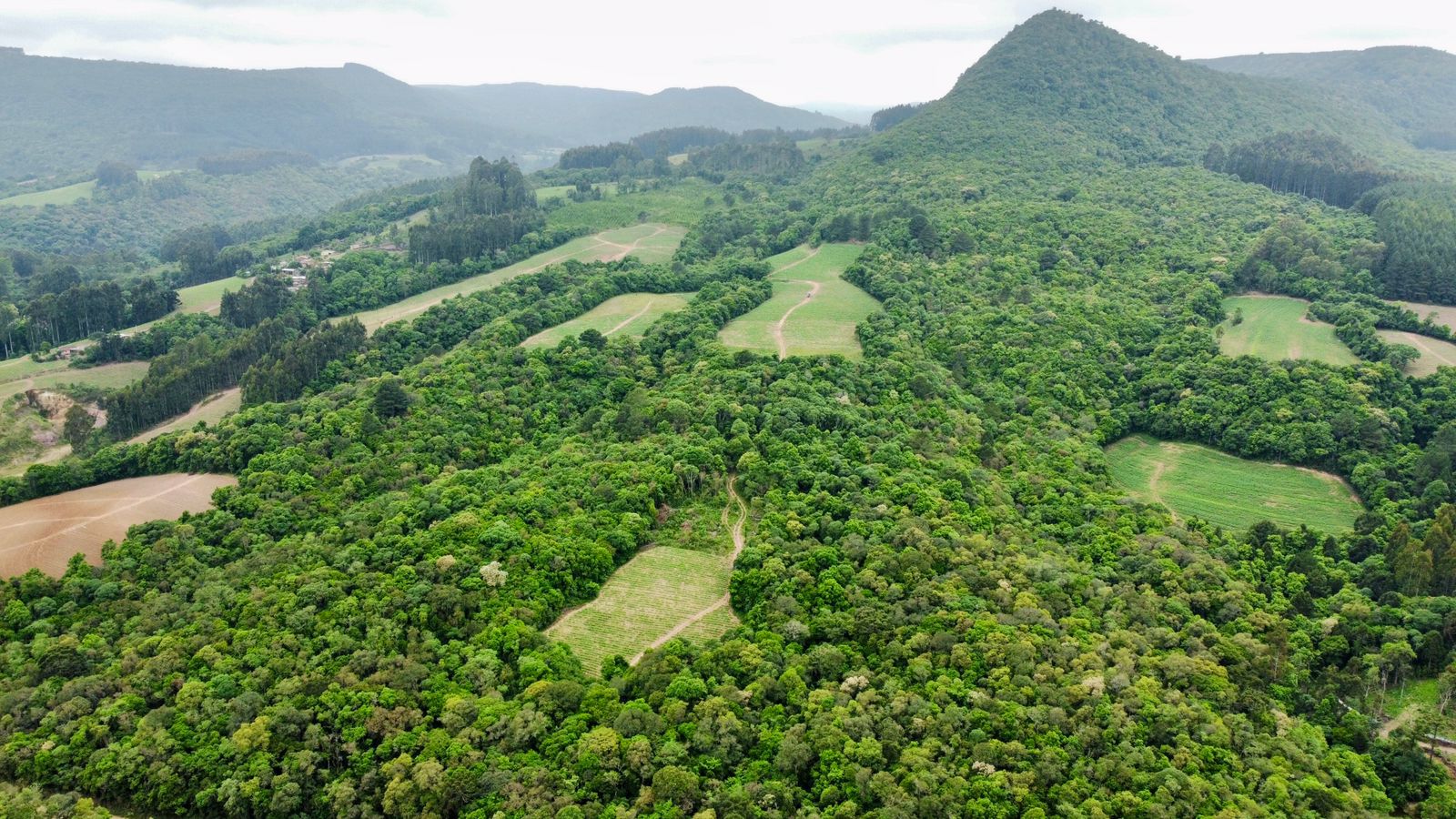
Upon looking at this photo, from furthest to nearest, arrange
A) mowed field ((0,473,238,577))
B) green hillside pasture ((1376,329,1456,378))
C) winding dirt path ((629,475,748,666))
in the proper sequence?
green hillside pasture ((1376,329,1456,378)), mowed field ((0,473,238,577)), winding dirt path ((629,475,748,666))

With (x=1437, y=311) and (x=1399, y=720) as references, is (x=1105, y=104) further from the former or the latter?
(x=1399, y=720)

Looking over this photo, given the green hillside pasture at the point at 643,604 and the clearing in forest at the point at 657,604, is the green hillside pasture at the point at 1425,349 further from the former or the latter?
the green hillside pasture at the point at 643,604

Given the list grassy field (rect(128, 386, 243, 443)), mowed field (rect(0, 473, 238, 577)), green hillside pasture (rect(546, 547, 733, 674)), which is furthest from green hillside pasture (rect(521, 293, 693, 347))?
green hillside pasture (rect(546, 547, 733, 674))

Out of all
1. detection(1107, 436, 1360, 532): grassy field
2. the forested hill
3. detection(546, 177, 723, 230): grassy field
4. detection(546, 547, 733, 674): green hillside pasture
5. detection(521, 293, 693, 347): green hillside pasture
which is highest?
the forested hill

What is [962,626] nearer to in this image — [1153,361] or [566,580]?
[566,580]

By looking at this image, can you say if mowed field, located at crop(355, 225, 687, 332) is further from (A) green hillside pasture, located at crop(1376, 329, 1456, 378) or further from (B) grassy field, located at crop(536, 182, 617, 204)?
(A) green hillside pasture, located at crop(1376, 329, 1456, 378)

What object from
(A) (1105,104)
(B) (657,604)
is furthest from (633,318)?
(A) (1105,104)

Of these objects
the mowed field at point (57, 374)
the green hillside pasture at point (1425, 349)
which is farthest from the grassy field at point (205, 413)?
the green hillside pasture at point (1425, 349)

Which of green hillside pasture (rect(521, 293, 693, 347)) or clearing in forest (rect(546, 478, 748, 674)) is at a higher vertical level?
green hillside pasture (rect(521, 293, 693, 347))
